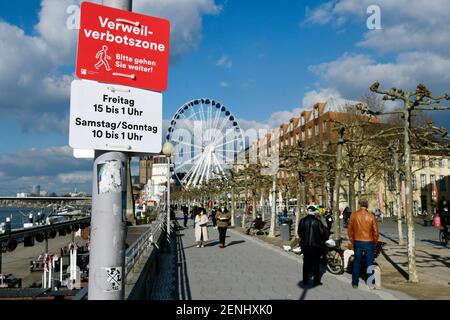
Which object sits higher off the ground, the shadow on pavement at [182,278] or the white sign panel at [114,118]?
the white sign panel at [114,118]

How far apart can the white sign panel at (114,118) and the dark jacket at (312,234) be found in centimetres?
751

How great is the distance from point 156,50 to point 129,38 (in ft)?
0.72

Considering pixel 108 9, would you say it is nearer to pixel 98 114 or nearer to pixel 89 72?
pixel 89 72

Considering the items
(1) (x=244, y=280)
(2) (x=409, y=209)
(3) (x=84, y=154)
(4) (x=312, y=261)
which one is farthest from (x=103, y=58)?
(2) (x=409, y=209)

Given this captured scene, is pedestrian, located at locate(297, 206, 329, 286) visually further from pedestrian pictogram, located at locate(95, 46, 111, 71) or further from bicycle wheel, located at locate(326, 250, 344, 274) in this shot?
pedestrian pictogram, located at locate(95, 46, 111, 71)

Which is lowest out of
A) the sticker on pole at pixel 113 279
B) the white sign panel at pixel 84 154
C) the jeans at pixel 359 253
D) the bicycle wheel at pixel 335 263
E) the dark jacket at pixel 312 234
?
the bicycle wheel at pixel 335 263

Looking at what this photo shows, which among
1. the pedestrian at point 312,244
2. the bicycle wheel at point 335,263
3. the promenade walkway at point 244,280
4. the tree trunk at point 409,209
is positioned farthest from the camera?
the bicycle wheel at point 335,263

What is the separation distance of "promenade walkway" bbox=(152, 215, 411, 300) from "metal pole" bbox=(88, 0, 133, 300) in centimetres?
520

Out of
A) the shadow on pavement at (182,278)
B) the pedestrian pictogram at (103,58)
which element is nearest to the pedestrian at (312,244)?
the shadow on pavement at (182,278)

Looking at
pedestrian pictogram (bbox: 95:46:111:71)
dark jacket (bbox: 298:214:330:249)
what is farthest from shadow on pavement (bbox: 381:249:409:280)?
pedestrian pictogram (bbox: 95:46:111:71)

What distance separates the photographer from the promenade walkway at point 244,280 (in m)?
8.76

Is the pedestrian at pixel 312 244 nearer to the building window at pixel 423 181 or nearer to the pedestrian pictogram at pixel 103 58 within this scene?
the pedestrian pictogram at pixel 103 58

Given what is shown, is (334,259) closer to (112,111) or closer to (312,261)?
(312,261)
